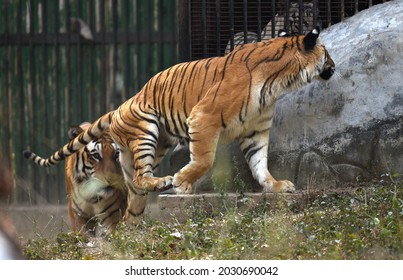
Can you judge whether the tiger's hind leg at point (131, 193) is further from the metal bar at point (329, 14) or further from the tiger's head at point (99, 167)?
the metal bar at point (329, 14)

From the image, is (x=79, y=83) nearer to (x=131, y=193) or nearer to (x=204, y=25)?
(x=204, y=25)

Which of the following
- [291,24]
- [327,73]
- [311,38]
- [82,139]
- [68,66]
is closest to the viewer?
[311,38]

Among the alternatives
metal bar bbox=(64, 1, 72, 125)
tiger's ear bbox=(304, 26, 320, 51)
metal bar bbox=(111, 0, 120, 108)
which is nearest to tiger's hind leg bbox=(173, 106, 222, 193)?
tiger's ear bbox=(304, 26, 320, 51)

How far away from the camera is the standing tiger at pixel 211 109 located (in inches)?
314

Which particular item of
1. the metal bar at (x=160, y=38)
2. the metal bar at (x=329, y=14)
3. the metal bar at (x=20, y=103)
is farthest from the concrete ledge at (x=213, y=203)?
the metal bar at (x=20, y=103)

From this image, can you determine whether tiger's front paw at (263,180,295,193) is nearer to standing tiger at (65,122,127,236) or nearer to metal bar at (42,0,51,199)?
standing tiger at (65,122,127,236)

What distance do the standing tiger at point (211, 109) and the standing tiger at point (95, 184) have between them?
26cm

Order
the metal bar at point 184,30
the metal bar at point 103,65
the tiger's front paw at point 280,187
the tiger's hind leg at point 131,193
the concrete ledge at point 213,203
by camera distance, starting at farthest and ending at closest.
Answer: the metal bar at point 103,65 < the metal bar at point 184,30 < the tiger's hind leg at point 131,193 < the tiger's front paw at point 280,187 < the concrete ledge at point 213,203

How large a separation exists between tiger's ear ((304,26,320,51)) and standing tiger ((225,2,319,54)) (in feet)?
2.78

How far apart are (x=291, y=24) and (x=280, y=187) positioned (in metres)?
2.15

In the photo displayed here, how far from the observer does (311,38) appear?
8.19 m

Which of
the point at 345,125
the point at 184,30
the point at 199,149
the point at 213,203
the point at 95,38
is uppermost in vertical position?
the point at 184,30

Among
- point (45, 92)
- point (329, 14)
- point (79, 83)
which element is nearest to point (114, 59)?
point (79, 83)
